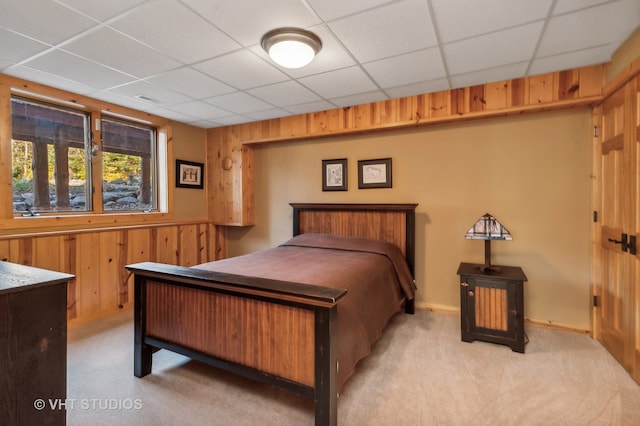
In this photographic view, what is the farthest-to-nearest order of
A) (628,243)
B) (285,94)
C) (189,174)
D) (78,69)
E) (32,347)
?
(189,174) → (285,94) → (78,69) → (628,243) → (32,347)

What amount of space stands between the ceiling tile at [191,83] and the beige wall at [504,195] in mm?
1612

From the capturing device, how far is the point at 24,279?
4.14 ft

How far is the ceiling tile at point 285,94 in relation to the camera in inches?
120

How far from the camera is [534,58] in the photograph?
2.47m

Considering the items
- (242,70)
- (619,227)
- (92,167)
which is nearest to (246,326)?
(242,70)

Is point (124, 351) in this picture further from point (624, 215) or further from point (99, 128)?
point (624, 215)

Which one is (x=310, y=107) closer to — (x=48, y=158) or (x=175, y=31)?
(x=175, y=31)

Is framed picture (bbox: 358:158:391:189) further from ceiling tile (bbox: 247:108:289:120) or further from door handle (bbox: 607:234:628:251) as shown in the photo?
door handle (bbox: 607:234:628:251)

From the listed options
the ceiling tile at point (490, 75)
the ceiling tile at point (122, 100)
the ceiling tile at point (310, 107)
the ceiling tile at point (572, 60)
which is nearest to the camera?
the ceiling tile at point (572, 60)

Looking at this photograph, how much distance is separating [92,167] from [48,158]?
1.27 ft

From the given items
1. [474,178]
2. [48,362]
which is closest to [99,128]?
[48,362]

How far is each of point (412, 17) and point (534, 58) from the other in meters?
1.30

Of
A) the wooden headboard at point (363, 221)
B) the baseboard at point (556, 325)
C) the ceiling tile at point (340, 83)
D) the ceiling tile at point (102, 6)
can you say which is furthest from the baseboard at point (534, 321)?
the ceiling tile at point (102, 6)

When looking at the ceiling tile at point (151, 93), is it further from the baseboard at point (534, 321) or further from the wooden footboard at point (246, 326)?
the baseboard at point (534, 321)
